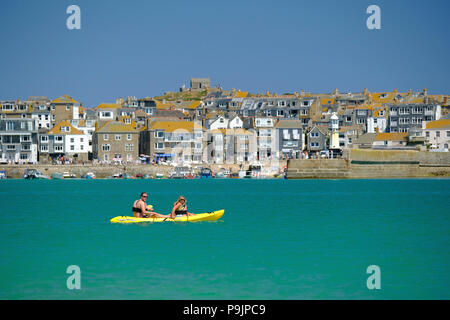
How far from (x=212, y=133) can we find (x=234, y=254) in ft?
312

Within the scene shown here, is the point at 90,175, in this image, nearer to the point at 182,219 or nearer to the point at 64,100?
the point at 64,100

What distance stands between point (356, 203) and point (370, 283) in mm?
37457

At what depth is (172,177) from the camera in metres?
117

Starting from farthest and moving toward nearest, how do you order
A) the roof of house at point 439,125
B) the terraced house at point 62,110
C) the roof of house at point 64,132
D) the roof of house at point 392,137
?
1. the terraced house at point 62,110
2. the roof of house at point 64,132
3. the roof of house at point 392,137
4. the roof of house at point 439,125

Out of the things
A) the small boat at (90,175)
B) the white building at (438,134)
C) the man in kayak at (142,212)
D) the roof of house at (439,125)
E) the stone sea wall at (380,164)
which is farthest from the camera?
the roof of house at (439,125)

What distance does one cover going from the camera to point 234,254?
29922mm

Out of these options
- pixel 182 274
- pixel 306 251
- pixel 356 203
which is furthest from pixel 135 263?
pixel 356 203

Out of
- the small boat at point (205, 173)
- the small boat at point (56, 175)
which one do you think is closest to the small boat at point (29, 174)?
the small boat at point (56, 175)

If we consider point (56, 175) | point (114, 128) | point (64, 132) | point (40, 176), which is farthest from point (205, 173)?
point (64, 132)

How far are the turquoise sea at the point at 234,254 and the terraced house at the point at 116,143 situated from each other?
6793 centimetres

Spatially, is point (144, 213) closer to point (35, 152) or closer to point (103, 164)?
point (103, 164)

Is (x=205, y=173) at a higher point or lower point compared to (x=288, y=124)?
lower

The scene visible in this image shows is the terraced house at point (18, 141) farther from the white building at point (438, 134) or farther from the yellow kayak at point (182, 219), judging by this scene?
the yellow kayak at point (182, 219)

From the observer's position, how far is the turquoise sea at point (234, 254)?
23.0m
